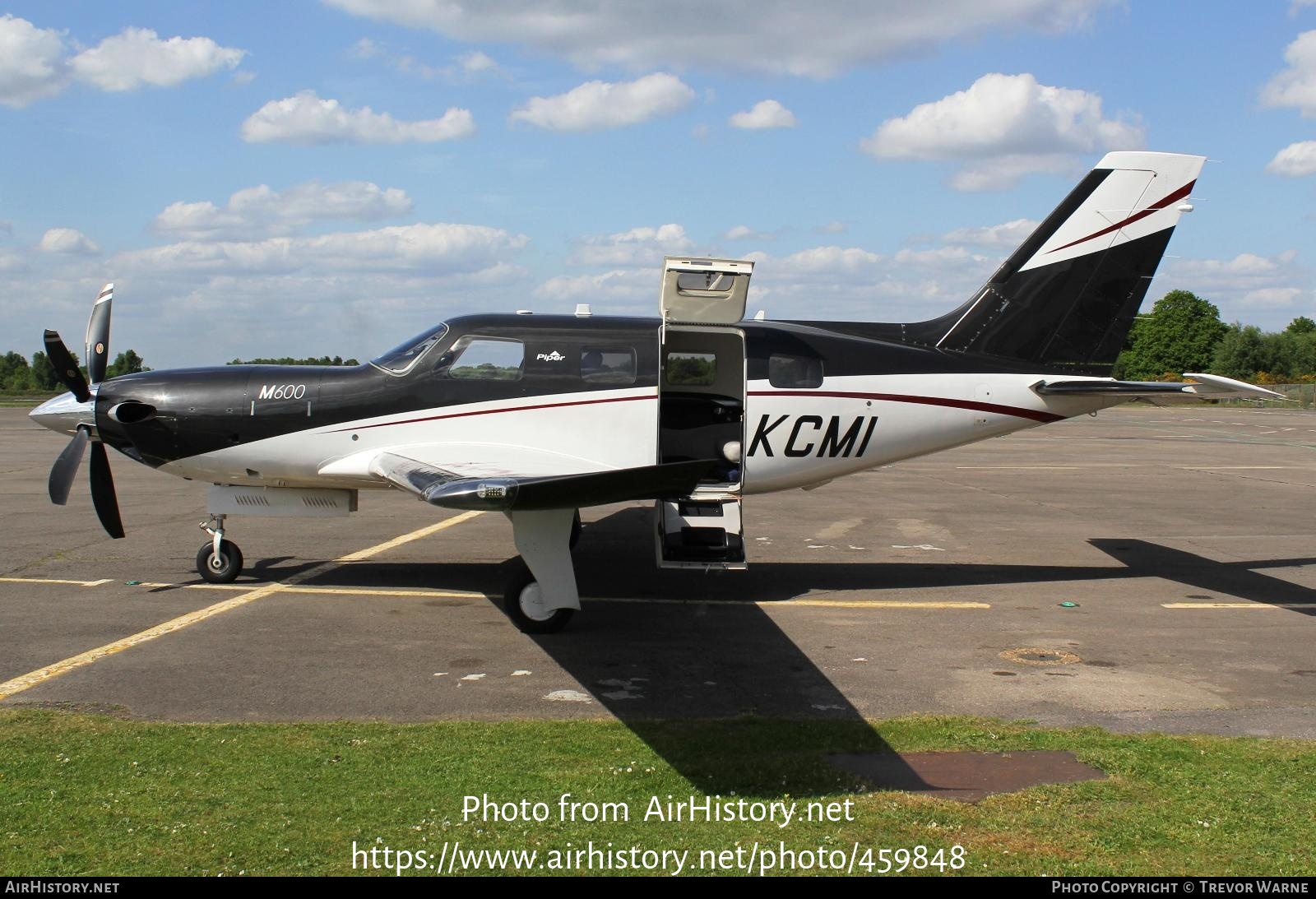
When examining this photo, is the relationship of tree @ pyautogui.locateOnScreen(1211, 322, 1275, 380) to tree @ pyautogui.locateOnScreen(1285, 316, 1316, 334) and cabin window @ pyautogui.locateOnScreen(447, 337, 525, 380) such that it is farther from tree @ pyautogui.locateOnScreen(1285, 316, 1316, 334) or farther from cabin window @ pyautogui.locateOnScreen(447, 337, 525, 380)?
cabin window @ pyautogui.locateOnScreen(447, 337, 525, 380)

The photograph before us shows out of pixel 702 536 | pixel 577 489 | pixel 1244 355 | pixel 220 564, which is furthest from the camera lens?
pixel 1244 355

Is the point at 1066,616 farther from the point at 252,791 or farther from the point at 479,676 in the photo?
the point at 252,791

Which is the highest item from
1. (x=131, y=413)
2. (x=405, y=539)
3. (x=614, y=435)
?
(x=131, y=413)

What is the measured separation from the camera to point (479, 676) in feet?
25.7

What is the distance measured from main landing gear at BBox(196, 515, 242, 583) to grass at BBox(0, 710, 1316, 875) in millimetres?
4343

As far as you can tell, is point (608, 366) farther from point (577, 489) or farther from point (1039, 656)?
point (1039, 656)

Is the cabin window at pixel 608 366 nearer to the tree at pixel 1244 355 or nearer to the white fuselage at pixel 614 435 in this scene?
the white fuselage at pixel 614 435

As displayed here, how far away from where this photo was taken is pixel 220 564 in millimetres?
11039

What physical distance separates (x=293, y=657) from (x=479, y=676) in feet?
5.36

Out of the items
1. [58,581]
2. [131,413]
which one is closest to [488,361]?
[131,413]

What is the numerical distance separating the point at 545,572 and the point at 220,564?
4.33 meters

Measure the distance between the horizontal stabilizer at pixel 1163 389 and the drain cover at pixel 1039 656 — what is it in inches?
113

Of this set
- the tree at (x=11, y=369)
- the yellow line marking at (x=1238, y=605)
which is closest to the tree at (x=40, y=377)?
the tree at (x=11, y=369)

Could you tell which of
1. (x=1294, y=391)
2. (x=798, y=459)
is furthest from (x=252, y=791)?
(x=1294, y=391)
